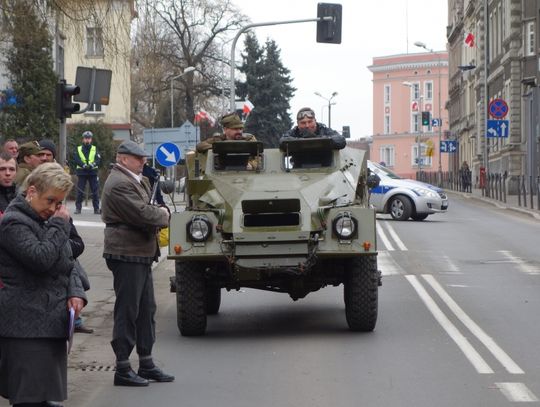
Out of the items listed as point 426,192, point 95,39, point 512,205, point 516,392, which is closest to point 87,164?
point 426,192

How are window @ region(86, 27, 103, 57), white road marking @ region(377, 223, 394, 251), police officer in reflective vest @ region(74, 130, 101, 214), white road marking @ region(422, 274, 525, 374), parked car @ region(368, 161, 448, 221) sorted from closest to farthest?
white road marking @ region(422, 274, 525, 374)
window @ region(86, 27, 103, 57)
white road marking @ region(377, 223, 394, 251)
police officer in reflective vest @ region(74, 130, 101, 214)
parked car @ region(368, 161, 448, 221)

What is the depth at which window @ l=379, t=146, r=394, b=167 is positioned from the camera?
136125 mm

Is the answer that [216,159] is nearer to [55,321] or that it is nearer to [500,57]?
[55,321]

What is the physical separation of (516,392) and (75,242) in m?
3.30

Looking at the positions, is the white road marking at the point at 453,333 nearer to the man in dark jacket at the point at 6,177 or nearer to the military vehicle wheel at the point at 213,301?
the military vehicle wheel at the point at 213,301

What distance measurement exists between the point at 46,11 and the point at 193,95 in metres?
67.6

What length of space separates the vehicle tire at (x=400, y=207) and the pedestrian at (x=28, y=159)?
69.7 ft

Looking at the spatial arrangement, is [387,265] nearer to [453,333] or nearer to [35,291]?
[453,333]

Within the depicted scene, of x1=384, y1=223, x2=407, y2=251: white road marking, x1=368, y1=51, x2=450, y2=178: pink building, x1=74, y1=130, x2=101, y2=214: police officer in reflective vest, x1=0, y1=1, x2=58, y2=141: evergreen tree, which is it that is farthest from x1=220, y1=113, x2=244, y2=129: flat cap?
x1=368, y1=51, x2=450, y2=178: pink building

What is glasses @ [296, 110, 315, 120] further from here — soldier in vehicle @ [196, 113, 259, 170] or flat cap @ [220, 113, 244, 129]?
flat cap @ [220, 113, 244, 129]

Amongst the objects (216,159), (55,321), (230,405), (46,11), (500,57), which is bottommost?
(230,405)

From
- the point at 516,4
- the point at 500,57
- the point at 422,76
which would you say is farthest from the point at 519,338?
the point at 422,76

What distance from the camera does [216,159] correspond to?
13453mm

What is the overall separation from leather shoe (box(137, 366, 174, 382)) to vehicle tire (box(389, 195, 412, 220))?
22.3 m
